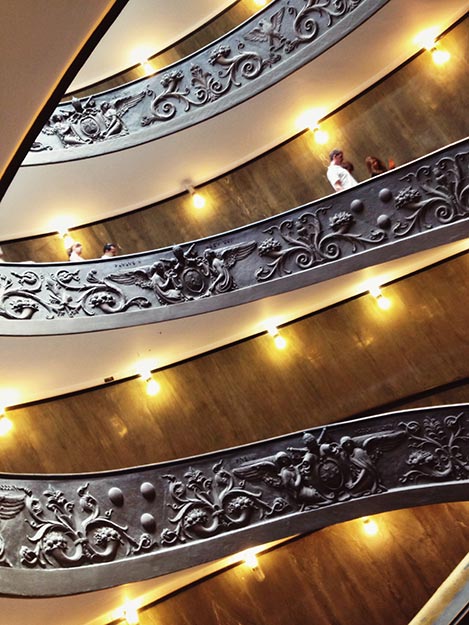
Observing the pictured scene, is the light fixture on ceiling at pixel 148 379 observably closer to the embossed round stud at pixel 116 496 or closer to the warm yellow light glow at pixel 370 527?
the embossed round stud at pixel 116 496

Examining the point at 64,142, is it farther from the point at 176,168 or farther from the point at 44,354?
the point at 44,354

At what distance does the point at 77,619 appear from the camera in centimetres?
1045

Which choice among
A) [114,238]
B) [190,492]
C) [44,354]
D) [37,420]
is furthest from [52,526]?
[114,238]

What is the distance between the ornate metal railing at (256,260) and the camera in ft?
37.9

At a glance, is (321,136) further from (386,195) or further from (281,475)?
(281,475)

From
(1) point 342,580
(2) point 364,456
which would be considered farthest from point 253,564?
(2) point 364,456

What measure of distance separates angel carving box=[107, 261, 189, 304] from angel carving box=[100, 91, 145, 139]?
12.1 ft

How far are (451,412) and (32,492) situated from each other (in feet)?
19.2

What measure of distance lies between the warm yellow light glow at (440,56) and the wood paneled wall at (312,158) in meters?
0.09

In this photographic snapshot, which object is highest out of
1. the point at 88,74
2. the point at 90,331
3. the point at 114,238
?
the point at 88,74

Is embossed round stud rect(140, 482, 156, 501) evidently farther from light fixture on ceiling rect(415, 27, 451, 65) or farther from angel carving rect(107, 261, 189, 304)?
light fixture on ceiling rect(415, 27, 451, 65)

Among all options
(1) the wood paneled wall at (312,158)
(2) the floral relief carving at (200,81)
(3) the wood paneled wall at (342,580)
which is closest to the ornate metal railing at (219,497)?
(3) the wood paneled wall at (342,580)

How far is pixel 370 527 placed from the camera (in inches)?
491

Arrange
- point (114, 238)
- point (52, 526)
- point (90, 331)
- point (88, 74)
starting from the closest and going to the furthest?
point (52, 526)
point (90, 331)
point (114, 238)
point (88, 74)
